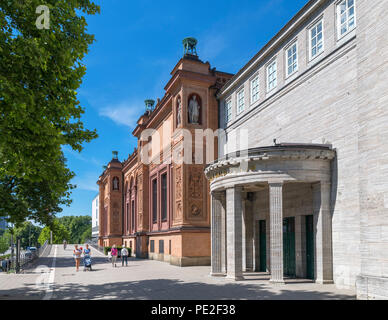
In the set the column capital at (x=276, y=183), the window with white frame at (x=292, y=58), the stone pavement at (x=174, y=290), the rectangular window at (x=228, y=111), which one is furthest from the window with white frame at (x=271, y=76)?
the stone pavement at (x=174, y=290)

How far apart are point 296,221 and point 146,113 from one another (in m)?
26.6

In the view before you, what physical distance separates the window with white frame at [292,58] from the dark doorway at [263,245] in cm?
837

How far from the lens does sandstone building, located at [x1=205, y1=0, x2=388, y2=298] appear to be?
11.8 meters

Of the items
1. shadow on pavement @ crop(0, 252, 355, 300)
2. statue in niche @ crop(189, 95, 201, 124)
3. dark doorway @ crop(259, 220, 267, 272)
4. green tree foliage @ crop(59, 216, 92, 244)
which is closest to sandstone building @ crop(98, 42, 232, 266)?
statue in niche @ crop(189, 95, 201, 124)

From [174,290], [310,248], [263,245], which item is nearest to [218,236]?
[263,245]

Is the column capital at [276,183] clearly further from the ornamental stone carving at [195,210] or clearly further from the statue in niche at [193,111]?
the statue in niche at [193,111]

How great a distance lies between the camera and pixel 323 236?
590 inches

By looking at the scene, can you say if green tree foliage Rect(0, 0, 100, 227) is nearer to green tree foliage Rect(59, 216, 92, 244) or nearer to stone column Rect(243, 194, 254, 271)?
stone column Rect(243, 194, 254, 271)

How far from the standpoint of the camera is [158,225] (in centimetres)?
3353

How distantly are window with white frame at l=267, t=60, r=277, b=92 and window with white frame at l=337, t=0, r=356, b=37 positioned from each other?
17.1 ft

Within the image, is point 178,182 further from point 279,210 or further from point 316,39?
point 316,39

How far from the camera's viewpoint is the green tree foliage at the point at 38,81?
Result: 31.0ft

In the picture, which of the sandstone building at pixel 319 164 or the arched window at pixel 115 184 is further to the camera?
the arched window at pixel 115 184

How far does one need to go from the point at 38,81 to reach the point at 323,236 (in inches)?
469
